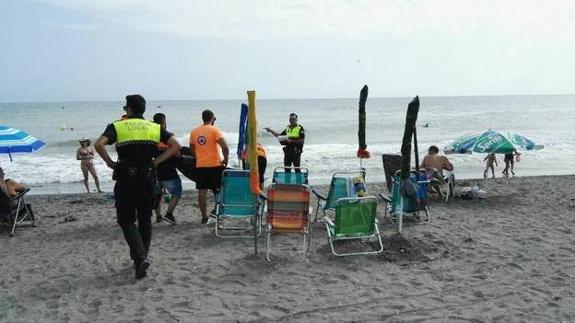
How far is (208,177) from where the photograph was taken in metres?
6.84

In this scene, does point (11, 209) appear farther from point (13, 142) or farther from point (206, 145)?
point (206, 145)

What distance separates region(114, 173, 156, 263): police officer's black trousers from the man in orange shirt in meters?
1.97

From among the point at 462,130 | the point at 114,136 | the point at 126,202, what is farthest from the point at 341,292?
Answer: the point at 462,130

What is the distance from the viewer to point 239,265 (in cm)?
532

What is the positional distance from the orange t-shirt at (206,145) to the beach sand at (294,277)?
37.2 inches

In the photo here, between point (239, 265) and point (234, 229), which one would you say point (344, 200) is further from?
point (234, 229)

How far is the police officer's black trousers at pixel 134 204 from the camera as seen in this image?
4566mm

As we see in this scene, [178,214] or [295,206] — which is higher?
[295,206]

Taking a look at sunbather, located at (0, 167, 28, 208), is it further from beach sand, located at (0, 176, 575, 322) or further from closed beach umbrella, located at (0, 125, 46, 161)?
beach sand, located at (0, 176, 575, 322)

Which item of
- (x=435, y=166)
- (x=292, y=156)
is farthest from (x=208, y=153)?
(x=435, y=166)

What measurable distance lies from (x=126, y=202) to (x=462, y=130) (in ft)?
123

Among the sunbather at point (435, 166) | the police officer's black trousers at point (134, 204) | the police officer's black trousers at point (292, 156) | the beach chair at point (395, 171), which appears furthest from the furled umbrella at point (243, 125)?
the sunbather at point (435, 166)

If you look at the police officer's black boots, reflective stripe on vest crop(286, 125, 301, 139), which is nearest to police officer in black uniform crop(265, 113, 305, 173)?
reflective stripe on vest crop(286, 125, 301, 139)

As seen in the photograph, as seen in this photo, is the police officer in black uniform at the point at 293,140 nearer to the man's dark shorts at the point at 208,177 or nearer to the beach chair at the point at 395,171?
the beach chair at the point at 395,171
